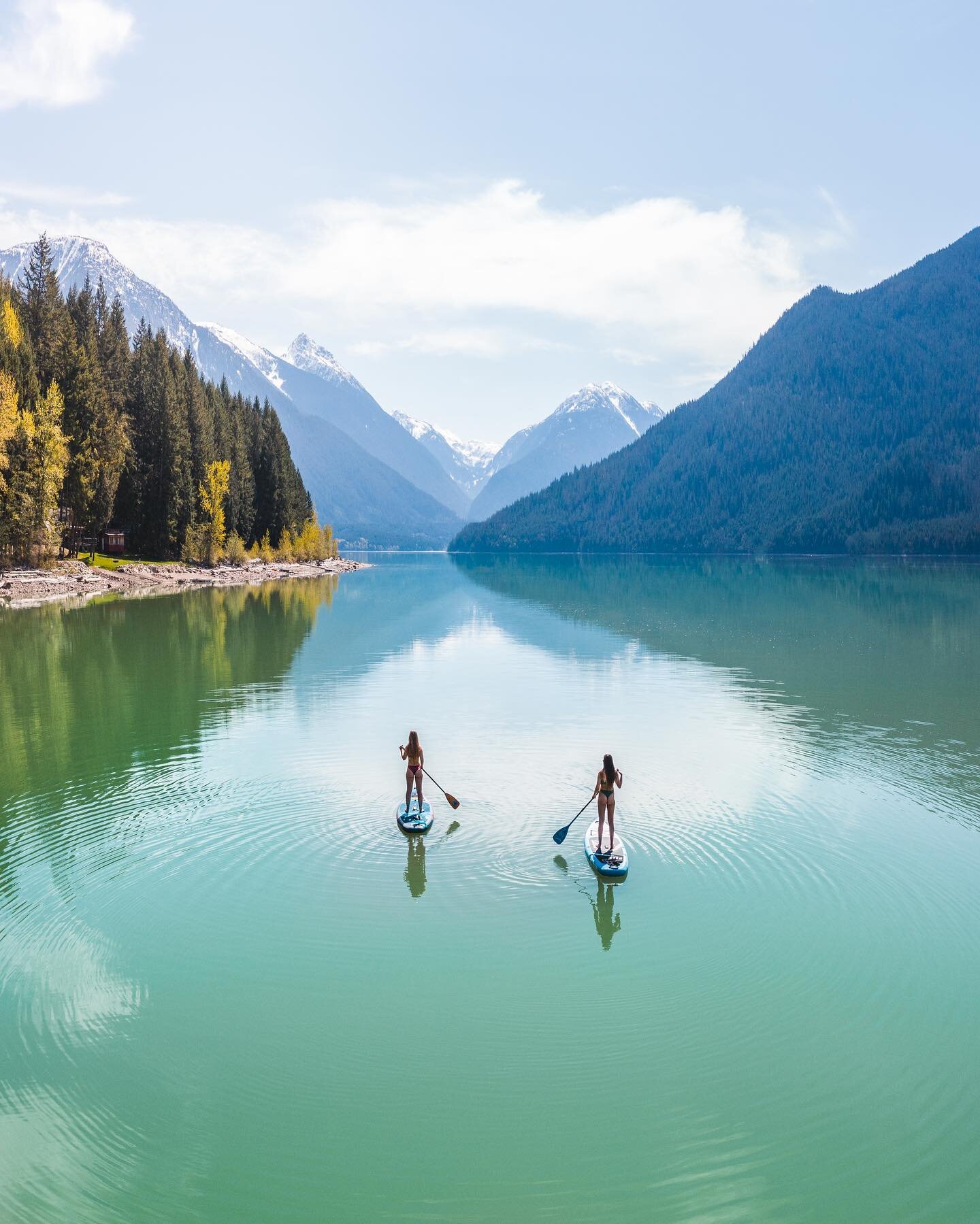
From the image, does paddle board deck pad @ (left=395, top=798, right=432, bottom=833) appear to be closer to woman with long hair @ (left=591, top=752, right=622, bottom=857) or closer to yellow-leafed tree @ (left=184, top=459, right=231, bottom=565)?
woman with long hair @ (left=591, top=752, right=622, bottom=857)

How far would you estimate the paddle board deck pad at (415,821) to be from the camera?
22.3 metres

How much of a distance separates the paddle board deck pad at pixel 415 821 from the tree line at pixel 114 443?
3185 inches

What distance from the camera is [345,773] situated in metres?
28.5

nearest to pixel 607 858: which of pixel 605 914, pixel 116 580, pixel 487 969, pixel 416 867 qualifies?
pixel 605 914

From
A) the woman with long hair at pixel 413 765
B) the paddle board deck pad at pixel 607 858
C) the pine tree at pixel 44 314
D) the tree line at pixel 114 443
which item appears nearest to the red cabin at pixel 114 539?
the tree line at pixel 114 443

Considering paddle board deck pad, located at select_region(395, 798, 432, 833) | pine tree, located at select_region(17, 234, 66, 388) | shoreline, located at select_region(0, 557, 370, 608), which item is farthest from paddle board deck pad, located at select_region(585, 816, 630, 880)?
pine tree, located at select_region(17, 234, 66, 388)

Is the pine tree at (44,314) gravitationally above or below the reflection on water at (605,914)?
above

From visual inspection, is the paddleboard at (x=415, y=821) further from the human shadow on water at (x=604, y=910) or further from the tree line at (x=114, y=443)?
the tree line at (x=114, y=443)

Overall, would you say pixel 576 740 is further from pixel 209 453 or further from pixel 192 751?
pixel 209 453

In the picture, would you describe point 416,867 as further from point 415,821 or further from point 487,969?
point 487,969

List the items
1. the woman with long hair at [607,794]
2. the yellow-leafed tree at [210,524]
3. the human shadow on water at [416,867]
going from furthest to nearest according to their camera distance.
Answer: the yellow-leafed tree at [210,524]
the woman with long hair at [607,794]
the human shadow on water at [416,867]

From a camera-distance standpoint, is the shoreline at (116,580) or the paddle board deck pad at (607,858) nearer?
the paddle board deck pad at (607,858)

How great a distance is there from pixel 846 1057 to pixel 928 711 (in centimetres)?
2919

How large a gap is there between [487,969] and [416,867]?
5.34 m
